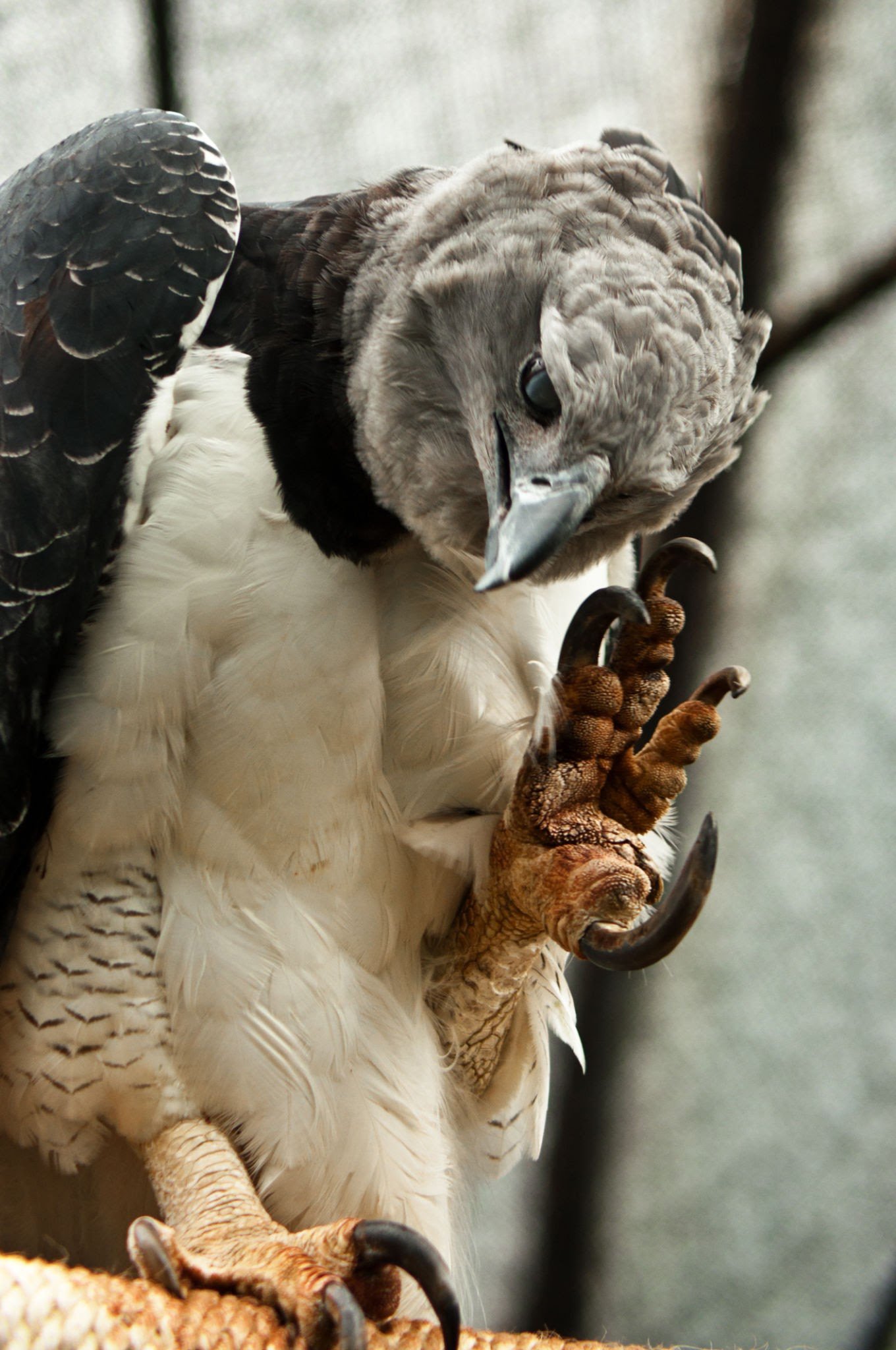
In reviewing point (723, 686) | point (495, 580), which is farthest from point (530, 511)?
point (723, 686)

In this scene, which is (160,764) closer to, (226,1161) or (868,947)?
(226,1161)

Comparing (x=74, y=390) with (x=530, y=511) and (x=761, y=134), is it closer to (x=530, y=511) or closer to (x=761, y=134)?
(x=530, y=511)

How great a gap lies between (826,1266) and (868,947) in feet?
2.36

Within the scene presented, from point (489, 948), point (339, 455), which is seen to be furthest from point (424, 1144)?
point (339, 455)

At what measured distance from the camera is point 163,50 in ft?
6.48

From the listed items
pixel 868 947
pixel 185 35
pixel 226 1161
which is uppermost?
pixel 185 35

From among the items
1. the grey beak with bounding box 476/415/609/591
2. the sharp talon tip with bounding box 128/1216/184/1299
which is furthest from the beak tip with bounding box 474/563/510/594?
the sharp talon tip with bounding box 128/1216/184/1299

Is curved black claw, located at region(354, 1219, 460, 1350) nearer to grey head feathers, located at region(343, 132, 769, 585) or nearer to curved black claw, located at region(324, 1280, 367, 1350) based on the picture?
curved black claw, located at region(324, 1280, 367, 1350)

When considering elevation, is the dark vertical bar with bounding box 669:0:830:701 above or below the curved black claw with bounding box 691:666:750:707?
above

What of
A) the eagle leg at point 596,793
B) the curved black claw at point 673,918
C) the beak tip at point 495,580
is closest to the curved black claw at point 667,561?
the eagle leg at point 596,793

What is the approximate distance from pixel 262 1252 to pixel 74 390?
77cm

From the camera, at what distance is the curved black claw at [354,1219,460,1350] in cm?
98

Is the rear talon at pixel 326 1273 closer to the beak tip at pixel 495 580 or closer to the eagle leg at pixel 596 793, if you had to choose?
the eagle leg at pixel 596 793

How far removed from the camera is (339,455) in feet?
3.89
